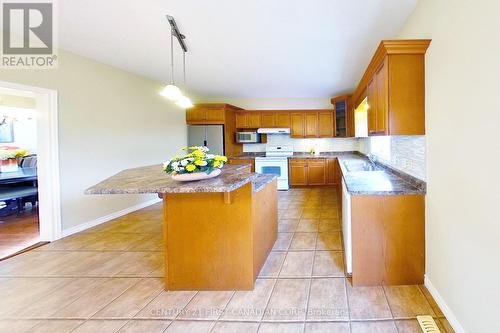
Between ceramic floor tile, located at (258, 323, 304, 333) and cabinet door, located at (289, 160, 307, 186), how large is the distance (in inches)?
199

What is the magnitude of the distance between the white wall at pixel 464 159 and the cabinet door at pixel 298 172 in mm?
4547

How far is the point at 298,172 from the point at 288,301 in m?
4.81

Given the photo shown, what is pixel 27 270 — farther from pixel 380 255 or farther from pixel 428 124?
pixel 428 124

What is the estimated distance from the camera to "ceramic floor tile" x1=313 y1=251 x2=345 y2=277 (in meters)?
2.49

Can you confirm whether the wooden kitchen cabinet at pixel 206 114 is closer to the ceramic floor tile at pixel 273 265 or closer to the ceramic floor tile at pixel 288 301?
the ceramic floor tile at pixel 273 265

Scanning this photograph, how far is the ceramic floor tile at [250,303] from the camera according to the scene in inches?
75.4

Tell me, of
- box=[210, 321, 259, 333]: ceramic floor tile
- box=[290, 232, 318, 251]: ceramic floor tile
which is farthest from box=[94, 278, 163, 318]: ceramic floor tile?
box=[290, 232, 318, 251]: ceramic floor tile

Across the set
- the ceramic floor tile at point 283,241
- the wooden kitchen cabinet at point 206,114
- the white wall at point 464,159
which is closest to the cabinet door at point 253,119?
the wooden kitchen cabinet at point 206,114

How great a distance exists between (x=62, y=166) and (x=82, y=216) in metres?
0.80

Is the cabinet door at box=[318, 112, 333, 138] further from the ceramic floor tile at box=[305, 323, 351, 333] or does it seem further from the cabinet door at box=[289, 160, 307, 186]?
the ceramic floor tile at box=[305, 323, 351, 333]

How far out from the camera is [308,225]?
3.90m

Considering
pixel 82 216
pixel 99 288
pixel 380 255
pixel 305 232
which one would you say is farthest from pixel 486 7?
pixel 82 216

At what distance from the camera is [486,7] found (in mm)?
1359

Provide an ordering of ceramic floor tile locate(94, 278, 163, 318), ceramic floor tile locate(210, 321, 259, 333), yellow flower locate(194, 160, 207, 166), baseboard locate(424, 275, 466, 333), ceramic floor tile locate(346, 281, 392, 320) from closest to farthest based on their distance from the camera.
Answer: baseboard locate(424, 275, 466, 333) → ceramic floor tile locate(210, 321, 259, 333) → ceramic floor tile locate(346, 281, 392, 320) → ceramic floor tile locate(94, 278, 163, 318) → yellow flower locate(194, 160, 207, 166)
